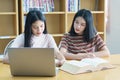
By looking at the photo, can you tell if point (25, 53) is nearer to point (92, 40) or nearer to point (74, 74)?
→ point (74, 74)

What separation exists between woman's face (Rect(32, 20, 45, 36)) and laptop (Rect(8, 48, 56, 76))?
0.66 metres

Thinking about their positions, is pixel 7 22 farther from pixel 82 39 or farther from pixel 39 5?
pixel 82 39

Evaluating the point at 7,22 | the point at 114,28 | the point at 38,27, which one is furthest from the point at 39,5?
the point at 114,28

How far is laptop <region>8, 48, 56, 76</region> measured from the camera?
1.53 m

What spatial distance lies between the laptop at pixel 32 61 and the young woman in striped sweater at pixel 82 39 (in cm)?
73

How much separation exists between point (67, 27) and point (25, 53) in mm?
1946

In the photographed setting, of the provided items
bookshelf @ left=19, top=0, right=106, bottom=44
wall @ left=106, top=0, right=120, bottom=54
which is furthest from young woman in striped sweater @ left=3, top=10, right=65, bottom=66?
wall @ left=106, top=0, right=120, bottom=54

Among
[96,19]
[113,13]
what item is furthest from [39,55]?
[113,13]

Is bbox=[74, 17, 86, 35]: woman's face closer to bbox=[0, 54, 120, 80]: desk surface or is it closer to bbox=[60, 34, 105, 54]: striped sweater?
bbox=[60, 34, 105, 54]: striped sweater

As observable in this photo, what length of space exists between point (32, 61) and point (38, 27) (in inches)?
26.3

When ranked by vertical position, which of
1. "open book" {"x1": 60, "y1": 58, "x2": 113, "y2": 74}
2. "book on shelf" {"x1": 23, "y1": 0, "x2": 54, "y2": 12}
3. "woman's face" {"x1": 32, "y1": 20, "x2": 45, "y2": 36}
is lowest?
"open book" {"x1": 60, "y1": 58, "x2": 113, "y2": 74}

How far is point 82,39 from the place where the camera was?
7.91ft

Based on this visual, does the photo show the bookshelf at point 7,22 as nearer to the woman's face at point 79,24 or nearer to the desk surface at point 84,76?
the woman's face at point 79,24

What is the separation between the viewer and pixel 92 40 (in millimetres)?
2410
